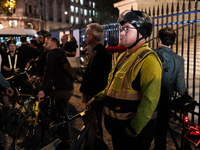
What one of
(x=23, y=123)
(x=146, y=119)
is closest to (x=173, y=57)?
(x=146, y=119)

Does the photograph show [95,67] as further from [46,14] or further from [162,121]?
[46,14]

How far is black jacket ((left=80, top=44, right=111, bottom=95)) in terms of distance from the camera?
141 inches

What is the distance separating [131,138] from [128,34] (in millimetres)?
948

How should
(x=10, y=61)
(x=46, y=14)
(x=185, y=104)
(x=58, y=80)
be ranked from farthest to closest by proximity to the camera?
1. (x=46, y=14)
2. (x=10, y=61)
3. (x=58, y=80)
4. (x=185, y=104)

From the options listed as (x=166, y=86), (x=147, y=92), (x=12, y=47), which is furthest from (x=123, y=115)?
(x=12, y=47)

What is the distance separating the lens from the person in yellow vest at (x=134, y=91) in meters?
1.92

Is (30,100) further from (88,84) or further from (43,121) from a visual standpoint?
(88,84)

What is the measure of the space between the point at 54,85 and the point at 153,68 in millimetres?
2609

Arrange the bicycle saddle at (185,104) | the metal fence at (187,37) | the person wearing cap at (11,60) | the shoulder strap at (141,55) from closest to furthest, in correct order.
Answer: the shoulder strap at (141,55) < the bicycle saddle at (185,104) < the metal fence at (187,37) < the person wearing cap at (11,60)

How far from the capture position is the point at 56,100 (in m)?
4.27

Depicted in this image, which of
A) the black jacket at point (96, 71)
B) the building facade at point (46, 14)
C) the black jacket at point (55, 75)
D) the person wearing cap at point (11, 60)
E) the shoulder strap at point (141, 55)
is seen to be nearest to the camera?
the shoulder strap at point (141, 55)

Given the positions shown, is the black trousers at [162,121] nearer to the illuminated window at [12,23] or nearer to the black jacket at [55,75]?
the black jacket at [55,75]

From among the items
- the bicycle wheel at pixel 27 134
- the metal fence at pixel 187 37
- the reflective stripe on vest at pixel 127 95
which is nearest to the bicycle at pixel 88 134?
the reflective stripe on vest at pixel 127 95

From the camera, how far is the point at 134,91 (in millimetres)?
2018
